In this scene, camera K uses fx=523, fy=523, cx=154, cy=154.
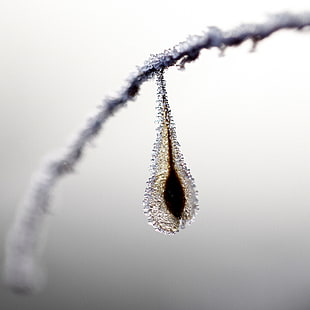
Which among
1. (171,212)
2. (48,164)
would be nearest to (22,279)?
(48,164)

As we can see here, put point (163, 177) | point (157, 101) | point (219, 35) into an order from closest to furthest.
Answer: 1. point (219, 35)
2. point (157, 101)
3. point (163, 177)

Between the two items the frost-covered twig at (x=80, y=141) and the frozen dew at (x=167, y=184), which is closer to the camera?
the frost-covered twig at (x=80, y=141)

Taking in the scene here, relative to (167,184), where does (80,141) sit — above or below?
above

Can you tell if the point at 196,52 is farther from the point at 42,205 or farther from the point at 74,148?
the point at 42,205
